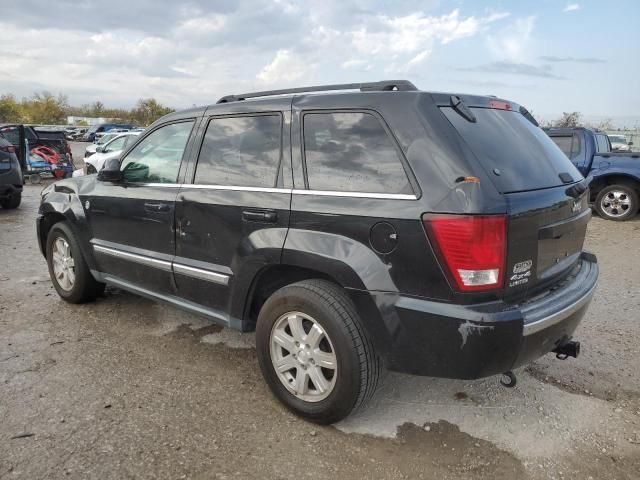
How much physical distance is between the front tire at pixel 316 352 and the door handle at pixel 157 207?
3.74 ft

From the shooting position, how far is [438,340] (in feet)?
7.82

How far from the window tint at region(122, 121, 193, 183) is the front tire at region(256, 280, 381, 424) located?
4.56ft

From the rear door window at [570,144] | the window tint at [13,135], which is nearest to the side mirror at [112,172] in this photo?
the rear door window at [570,144]

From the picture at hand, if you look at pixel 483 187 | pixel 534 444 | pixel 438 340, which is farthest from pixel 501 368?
pixel 483 187

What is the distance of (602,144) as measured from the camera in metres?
10.9

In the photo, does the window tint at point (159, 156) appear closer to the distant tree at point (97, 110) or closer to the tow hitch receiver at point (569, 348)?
the tow hitch receiver at point (569, 348)

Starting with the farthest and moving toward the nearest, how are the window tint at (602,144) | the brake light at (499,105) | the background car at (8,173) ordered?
the window tint at (602,144) < the background car at (8,173) < the brake light at (499,105)

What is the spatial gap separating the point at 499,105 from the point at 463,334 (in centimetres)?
146

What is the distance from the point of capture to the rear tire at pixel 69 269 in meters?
4.50

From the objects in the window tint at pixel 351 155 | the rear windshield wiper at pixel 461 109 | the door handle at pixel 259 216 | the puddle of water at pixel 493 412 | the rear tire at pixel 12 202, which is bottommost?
the puddle of water at pixel 493 412

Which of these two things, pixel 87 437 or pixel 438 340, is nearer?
pixel 438 340

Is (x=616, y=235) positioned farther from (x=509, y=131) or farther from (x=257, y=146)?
(x=257, y=146)

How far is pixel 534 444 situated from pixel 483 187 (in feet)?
4.78

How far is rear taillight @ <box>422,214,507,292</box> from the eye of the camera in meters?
2.28
